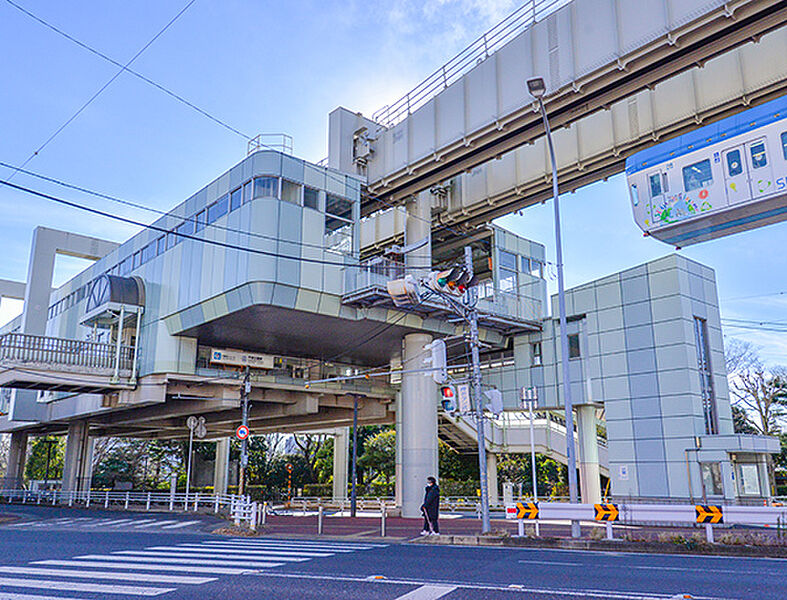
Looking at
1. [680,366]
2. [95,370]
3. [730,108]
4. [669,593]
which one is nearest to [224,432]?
[95,370]

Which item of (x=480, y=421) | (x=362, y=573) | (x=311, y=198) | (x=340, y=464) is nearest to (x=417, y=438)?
(x=480, y=421)

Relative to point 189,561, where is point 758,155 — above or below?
above

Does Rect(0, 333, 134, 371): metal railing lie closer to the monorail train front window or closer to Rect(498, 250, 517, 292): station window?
Rect(498, 250, 517, 292): station window

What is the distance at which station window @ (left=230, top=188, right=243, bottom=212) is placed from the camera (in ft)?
90.4

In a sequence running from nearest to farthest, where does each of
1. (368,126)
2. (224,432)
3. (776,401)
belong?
(368,126) → (776,401) → (224,432)

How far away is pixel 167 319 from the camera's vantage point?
31609 millimetres

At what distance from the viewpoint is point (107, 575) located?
1080 cm

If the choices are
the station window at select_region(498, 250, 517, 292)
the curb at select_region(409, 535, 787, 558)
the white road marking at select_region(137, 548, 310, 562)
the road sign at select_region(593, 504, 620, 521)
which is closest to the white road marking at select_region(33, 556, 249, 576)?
the white road marking at select_region(137, 548, 310, 562)

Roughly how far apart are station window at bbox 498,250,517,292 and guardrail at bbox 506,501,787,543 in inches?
675

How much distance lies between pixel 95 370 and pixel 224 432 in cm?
2560

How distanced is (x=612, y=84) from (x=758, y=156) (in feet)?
20.0

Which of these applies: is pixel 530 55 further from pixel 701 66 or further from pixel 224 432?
pixel 224 432

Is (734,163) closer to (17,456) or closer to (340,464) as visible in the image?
(340,464)

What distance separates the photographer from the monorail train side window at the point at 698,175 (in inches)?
716
